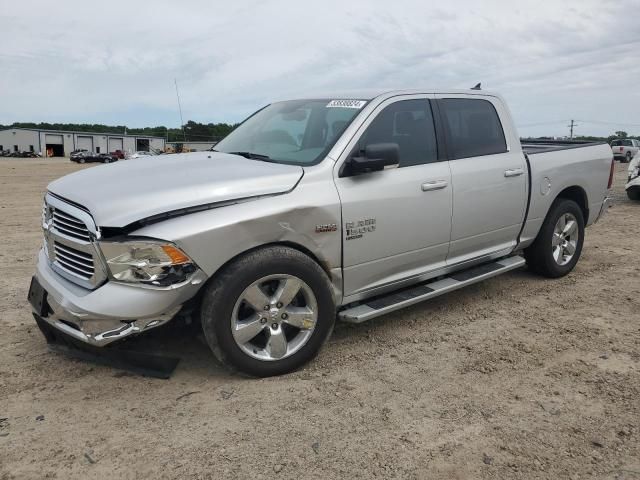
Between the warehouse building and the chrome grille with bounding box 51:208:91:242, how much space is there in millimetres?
82336

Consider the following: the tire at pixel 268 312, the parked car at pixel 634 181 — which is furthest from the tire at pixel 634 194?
the tire at pixel 268 312

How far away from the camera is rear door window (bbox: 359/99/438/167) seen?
12.8ft

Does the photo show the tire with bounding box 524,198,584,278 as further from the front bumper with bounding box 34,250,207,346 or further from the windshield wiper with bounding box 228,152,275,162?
the front bumper with bounding box 34,250,207,346

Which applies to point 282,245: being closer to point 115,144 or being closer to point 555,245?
point 555,245

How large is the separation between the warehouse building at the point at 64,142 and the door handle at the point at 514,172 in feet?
269

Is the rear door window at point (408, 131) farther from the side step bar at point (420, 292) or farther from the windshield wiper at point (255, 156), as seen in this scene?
the side step bar at point (420, 292)

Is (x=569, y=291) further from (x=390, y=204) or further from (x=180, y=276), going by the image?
(x=180, y=276)

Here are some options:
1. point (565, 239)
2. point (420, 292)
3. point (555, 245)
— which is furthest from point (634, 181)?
point (420, 292)

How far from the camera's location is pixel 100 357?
3273 millimetres

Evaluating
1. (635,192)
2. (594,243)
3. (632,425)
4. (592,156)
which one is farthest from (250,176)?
(635,192)

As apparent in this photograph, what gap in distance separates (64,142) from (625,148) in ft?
259

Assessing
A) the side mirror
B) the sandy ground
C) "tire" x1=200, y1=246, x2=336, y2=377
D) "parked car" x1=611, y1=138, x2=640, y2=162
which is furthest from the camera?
"parked car" x1=611, y1=138, x2=640, y2=162

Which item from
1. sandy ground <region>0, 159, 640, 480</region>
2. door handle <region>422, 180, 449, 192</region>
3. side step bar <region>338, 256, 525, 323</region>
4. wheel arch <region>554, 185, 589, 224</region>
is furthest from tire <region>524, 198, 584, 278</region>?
door handle <region>422, 180, 449, 192</region>

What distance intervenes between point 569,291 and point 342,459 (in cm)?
351
